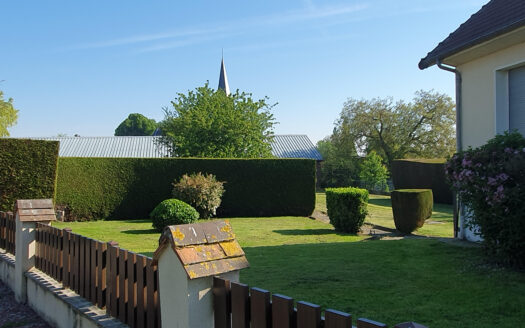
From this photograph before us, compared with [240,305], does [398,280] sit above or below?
below

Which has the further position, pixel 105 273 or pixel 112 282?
pixel 105 273

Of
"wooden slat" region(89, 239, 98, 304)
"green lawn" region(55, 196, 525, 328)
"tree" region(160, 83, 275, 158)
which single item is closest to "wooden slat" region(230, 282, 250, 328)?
"green lawn" region(55, 196, 525, 328)

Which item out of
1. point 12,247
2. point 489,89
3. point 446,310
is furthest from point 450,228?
point 12,247

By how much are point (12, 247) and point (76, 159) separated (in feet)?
33.5

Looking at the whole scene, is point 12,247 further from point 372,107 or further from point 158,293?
point 372,107

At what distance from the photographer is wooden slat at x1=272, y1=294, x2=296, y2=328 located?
220 cm

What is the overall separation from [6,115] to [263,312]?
4384cm

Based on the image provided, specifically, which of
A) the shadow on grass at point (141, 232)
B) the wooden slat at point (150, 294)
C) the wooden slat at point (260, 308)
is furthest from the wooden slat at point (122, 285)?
the shadow on grass at point (141, 232)

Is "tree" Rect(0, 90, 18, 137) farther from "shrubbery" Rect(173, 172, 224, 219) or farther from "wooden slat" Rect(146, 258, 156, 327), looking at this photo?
"wooden slat" Rect(146, 258, 156, 327)

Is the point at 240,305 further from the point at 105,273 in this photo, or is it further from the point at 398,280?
the point at 398,280

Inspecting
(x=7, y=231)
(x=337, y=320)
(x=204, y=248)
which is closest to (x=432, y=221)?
(x=7, y=231)

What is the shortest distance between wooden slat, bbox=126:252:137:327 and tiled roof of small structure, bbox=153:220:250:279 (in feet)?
2.71

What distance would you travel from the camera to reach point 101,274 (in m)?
4.46

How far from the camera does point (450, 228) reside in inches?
594
